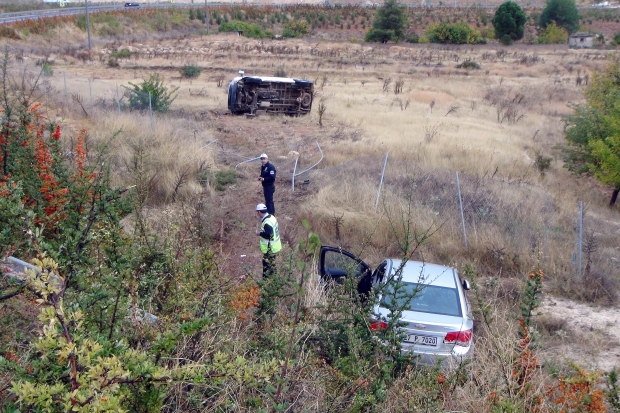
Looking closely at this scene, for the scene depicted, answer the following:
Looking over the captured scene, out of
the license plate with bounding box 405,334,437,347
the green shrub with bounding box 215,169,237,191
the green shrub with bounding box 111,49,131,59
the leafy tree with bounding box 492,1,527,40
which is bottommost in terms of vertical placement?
the green shrub with bounding box 111,49,131,59

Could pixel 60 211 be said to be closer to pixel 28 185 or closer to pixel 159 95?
pixel 28 185

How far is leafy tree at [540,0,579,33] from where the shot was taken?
247 feet

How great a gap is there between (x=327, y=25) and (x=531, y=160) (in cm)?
6314

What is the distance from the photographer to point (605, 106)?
18406mm

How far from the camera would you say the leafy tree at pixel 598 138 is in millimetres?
15141

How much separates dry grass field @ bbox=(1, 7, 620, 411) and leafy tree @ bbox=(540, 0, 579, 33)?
48783 millimetres

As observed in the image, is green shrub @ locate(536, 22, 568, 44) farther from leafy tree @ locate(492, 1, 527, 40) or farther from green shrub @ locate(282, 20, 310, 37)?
green shrub @ locate(282, 20, 310, 37)

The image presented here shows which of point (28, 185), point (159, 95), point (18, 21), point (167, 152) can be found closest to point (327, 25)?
point (18, 21)

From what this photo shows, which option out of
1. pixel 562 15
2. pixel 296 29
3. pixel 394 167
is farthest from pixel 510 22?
pixel 394 167

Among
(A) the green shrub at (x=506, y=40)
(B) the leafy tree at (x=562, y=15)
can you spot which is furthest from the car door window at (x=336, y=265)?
(B) the leafy tree at (x=562, y=15)

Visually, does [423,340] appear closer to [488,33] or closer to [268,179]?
[268,179]

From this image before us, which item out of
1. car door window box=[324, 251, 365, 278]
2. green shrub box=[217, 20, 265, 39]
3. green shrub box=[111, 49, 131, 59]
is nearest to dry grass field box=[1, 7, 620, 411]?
car door window box=[324, 251, 365, 278]

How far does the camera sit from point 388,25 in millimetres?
63125

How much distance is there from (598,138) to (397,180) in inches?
266
